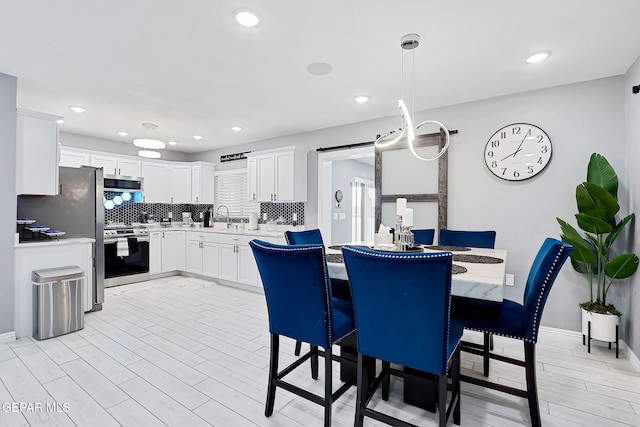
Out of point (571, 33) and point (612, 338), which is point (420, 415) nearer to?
point (612, 338)

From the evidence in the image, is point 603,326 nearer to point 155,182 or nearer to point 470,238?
point 470,238

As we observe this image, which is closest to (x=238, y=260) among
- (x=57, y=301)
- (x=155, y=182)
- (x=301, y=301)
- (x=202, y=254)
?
(x=202, y=254)

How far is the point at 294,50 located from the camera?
255 cm

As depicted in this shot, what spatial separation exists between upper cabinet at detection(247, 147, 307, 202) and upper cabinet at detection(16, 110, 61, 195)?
Answer: 2.63 metres

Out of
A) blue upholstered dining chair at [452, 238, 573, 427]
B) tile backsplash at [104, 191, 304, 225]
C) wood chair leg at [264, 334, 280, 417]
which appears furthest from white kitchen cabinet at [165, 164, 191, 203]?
blue upholstered dining chair at [452, 238, 573, 427]

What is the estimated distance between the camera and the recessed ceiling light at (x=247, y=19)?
6.82 ft

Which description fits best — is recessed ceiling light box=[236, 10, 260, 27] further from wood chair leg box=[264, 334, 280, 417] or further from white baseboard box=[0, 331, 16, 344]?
white baseboard box=[0, 331, 16, 344]

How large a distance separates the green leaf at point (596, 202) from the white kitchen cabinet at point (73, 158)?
6.45m

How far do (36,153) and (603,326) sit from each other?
5550mm

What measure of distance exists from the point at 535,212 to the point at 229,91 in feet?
11.5

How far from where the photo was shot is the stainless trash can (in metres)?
3.02

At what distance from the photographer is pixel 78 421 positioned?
1.84m

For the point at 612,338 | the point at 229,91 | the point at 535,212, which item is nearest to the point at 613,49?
the point at 535,212

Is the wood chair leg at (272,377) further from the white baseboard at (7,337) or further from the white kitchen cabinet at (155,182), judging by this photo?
the white kitchen cabinet at (155,182)
